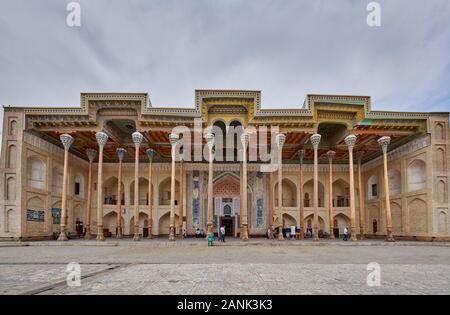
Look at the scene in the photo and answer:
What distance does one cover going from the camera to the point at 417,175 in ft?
68.8

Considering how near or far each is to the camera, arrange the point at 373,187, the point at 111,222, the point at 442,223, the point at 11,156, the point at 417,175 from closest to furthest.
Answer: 1. the point at 11,156
2. the point at 442,223
3. the point at 417,175
4. the point at 373,187
5. the point at 111,222

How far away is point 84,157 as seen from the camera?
26422mm

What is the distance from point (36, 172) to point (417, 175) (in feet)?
73.4

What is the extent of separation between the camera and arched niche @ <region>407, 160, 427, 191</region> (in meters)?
20.4

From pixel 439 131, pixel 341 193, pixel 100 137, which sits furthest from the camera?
pixel 341 193

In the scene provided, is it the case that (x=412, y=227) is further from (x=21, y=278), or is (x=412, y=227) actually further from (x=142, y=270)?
(x=21, y=278)

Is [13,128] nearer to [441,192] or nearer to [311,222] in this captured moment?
[311,222]

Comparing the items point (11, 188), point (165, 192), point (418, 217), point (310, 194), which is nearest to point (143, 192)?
point (165, 192)

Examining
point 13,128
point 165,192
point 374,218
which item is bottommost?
point 374,218

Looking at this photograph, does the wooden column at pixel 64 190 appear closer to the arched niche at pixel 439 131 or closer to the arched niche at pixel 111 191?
the arched niche at pixel 111 191
